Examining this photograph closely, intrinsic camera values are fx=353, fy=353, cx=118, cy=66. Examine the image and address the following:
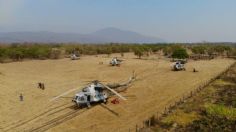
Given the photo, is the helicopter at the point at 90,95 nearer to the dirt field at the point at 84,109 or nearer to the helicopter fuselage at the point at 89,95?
the helicopter fuselage at the point at 89,95

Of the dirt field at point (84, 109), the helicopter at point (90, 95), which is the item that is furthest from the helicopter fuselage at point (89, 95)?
the dirt field at point (84, 109)

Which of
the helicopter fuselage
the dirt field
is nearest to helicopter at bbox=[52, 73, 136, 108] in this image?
the helicopter fuselage

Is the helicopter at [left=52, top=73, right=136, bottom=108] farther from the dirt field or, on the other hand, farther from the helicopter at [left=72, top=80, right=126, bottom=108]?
the dirt field

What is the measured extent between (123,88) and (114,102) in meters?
7.39

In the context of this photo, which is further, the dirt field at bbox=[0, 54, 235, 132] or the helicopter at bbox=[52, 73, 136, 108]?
the helicopter at bbox=[52, 73, 136, 108]

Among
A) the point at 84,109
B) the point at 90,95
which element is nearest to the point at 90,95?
the point at 90,95

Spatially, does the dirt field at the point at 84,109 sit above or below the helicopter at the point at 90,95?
below

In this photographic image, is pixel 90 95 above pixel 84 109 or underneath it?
above

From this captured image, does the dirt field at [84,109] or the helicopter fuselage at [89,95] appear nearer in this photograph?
the dirt field at [84,109]

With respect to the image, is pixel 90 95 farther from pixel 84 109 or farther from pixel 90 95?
pixel 84 109

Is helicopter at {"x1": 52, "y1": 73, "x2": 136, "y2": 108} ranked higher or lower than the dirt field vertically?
higher

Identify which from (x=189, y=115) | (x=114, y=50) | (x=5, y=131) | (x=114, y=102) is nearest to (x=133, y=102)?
(x=114, y=102)

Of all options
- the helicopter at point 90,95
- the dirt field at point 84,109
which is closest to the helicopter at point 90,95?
the helicopter at point 90,95

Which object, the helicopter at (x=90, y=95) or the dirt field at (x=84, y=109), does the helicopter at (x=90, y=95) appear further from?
the dirt field at (x=84, y=109)
